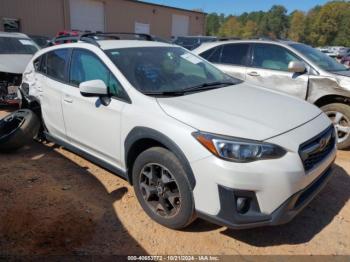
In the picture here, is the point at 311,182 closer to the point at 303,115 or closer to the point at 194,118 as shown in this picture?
the point at 303,115

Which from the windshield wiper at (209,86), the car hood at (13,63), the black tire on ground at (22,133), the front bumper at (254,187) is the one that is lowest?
the black tire on ground at (22,133)

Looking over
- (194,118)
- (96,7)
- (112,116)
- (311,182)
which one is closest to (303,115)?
(311,182)

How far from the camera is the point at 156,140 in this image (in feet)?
9.50

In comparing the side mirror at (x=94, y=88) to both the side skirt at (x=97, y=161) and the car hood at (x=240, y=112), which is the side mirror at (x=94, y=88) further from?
the side skirt at (x=97, y=161)

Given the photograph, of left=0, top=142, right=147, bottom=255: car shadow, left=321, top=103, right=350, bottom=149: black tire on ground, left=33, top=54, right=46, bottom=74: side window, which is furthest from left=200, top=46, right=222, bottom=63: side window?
left=0, top=142, right=147, bottom=255: car shadow

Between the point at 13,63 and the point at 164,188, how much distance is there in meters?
6.13

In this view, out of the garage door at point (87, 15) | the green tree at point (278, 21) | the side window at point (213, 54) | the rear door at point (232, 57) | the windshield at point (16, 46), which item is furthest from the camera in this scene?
the green tree at point (278, 21)

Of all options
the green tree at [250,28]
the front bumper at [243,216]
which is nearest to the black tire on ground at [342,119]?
the front bumper at [243,216]

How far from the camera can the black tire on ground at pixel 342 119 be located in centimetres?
511

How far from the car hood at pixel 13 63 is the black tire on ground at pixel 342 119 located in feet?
20.9

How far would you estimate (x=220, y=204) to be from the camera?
2553mm

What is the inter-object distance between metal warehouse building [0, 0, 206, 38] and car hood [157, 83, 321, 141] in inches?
867

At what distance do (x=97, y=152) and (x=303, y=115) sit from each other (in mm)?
2235

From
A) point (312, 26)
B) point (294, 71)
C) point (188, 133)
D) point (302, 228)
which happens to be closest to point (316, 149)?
point (302, 228)
